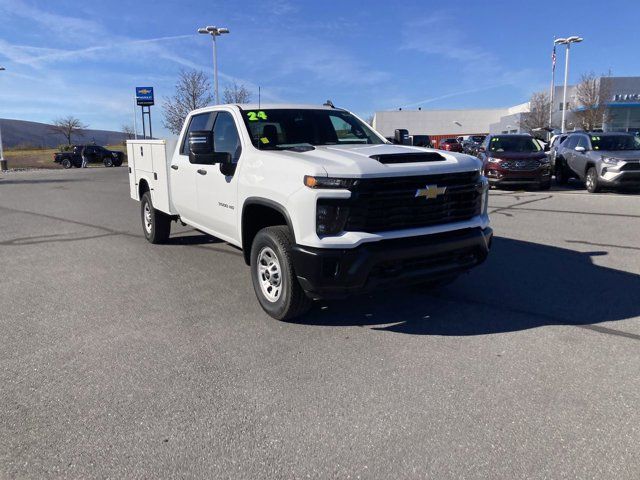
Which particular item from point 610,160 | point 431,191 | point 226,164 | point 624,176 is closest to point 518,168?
point 610,160

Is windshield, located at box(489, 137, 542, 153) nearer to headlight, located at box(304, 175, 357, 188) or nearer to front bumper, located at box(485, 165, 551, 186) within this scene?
front bumper, located at box(485, 165, 551, 186)

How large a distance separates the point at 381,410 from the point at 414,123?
8062cm

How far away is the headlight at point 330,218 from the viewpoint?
3877 mm

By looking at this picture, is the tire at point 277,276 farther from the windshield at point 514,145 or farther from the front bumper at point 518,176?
the windshield at point 514,145

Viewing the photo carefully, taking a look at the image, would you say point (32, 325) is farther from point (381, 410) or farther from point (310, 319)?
point (381, 410)

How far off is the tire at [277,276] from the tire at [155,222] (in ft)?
12.0

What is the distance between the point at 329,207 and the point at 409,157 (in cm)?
93

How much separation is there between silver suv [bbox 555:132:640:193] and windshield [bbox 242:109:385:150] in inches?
393

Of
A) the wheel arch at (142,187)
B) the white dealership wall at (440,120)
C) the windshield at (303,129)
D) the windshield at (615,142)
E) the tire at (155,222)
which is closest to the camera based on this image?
the windshield at (303,129)

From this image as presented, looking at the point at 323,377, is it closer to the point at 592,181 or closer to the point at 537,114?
the point at 592,181

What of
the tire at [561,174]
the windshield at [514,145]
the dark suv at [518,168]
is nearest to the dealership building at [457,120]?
the tire at [561,174]

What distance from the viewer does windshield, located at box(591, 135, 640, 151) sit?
1399cm

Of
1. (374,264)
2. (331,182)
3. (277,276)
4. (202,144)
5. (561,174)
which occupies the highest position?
(202,144)

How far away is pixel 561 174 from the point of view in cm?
1655
